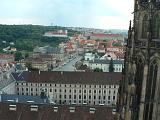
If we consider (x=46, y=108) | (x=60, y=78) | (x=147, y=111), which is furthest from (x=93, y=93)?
(x=147, y=111)

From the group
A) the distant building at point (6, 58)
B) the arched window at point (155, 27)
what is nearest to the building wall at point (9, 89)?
the distant building at point (6, 58)

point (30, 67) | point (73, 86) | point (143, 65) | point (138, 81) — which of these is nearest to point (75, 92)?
point (73, 86)

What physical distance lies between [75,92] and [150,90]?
73.3m

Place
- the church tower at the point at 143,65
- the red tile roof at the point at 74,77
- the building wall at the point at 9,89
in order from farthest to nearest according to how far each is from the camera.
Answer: the red tile roof at the point at 74,77 → the building wall at the point at 9,89 → the church tower at the point at 143,65

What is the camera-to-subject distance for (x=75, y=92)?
94.2 m

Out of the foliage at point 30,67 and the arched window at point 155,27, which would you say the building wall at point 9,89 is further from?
the arched window at point 155,27

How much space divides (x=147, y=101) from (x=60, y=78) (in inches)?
2874

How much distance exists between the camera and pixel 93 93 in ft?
310

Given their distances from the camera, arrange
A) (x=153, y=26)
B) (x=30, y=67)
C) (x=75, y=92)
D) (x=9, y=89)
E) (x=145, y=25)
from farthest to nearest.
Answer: (x=30, y=67), (x=75, y=92), (x=9, y=89), (x=145, y=25), (x=153, y=26)

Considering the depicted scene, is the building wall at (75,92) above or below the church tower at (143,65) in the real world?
below

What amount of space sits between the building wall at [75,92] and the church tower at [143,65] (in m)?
71.5

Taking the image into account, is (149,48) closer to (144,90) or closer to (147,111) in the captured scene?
(144,90)

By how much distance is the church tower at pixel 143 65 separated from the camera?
20812 millimetres

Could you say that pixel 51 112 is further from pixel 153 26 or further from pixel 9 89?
pixel 9 89
